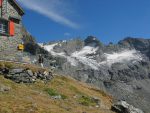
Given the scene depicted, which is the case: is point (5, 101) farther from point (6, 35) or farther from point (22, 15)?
point (22, 15)

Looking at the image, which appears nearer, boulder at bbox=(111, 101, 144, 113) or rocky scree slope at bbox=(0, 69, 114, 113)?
rocky scree slope at bbox=(0, 69, 114, 113)

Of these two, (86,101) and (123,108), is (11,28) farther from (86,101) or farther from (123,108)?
(123,108)

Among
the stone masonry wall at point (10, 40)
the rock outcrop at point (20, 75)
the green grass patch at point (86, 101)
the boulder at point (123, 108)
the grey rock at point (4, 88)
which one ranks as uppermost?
the stone masonry wall at point (10, 40)

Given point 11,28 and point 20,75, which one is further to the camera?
point 11,28

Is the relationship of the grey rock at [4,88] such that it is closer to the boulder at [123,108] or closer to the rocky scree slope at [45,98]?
the rocky scree slope at [45,98]

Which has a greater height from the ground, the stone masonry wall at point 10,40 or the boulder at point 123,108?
the stone masonry wall at point 10,40

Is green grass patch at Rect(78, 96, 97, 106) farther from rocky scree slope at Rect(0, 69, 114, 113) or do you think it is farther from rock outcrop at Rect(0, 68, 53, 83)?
rock outcrop at Rect(0, 68, 53, 83)

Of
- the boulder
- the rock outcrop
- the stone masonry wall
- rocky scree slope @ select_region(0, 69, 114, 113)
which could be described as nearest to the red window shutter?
the stone masonry wall

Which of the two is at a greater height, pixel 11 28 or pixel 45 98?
pixel 11 28

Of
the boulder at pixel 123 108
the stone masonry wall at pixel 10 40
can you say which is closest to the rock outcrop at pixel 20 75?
the stone masonry wall at pixel 10 40

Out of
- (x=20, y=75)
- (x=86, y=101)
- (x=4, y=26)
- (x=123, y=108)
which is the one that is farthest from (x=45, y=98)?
(x=4, y=26)

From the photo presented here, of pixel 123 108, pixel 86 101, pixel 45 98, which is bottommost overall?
pixel 123 108

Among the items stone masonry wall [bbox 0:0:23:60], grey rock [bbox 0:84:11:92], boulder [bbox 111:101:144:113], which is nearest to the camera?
grey rock [bbox 0:84:11:92]

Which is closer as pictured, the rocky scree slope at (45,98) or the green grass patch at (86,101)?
the rocky scree slope at (45,98)
